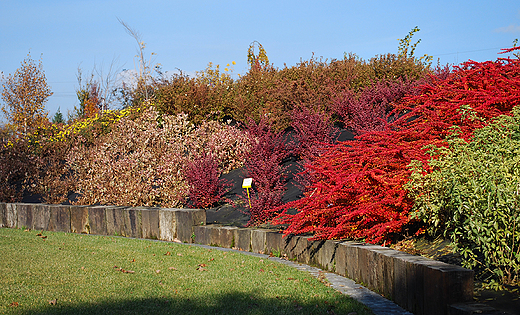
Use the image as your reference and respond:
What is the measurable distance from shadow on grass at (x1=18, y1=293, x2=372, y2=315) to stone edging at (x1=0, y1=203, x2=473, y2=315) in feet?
1.70

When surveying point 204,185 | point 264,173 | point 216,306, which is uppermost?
point 264,173

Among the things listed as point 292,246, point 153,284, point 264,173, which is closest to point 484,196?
point 153,284

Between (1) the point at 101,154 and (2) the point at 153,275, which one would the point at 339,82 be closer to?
(1) the point at 101,154

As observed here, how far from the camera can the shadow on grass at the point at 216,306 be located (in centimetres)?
413

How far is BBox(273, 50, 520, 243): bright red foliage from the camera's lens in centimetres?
548

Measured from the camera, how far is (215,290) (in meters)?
4.91

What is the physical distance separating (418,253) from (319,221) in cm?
164

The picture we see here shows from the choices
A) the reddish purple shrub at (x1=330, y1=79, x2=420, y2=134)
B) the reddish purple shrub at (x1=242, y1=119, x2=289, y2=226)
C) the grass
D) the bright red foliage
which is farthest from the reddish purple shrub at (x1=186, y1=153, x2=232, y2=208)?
the reddish purple shrub at (x1=330, y1=79, x2=420, y2=134)

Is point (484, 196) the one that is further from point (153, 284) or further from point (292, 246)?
point (292, 246)

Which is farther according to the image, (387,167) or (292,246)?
(292,246)

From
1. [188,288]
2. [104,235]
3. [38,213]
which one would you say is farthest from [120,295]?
[38,213]

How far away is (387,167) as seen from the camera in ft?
19.6

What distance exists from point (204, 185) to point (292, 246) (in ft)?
11.6

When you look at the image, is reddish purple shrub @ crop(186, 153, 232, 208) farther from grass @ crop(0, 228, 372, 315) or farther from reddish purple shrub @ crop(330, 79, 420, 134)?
reddish purple shrub @ crop(330, 79, 420, 134)
